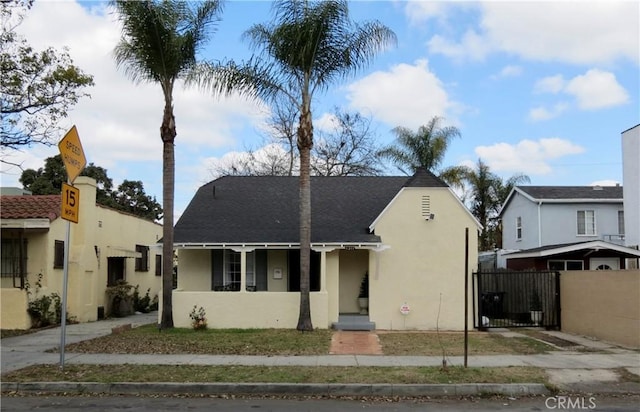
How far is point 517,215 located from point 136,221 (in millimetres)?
20657

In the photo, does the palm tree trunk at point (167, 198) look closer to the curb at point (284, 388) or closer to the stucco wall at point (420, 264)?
the stucco wall at point (420, 264)

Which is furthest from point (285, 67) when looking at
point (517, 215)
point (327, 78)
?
point (517, 215)

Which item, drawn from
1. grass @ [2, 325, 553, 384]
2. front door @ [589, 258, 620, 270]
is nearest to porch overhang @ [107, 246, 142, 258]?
grass @ [2, 325, 553, 384]

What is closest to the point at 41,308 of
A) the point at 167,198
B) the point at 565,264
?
the point at 167,198

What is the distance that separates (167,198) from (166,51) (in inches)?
160

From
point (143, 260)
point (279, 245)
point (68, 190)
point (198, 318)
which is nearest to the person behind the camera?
point (68, 190)

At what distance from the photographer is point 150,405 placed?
8.35 metres

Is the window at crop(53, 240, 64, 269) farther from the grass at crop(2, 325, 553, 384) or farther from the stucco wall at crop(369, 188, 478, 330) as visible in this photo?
the stucco wall at crop(369, 188, 478, 330)

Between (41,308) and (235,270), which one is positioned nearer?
(41,308)

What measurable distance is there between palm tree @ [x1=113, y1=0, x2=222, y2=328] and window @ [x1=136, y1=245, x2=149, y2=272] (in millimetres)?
10529

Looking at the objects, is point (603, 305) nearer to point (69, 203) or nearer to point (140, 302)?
point (69, 203)

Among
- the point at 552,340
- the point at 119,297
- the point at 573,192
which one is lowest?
the point at 552,340

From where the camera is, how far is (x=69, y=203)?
33.7 ft

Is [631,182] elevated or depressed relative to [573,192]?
depressed
